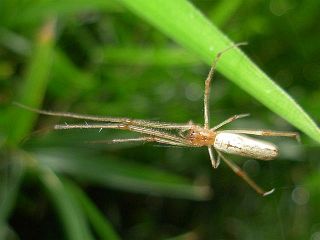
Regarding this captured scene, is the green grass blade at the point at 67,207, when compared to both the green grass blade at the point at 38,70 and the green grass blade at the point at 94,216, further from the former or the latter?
the green grass blade at the point at 38,70

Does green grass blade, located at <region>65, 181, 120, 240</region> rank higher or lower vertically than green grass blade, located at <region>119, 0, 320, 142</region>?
lower

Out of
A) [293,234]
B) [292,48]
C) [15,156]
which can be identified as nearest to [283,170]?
[293,234]

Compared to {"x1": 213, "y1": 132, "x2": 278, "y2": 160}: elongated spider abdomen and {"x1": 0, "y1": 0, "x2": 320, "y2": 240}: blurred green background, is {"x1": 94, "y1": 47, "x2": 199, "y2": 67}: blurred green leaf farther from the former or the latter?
{"x1": 213, "y1": 132, "x2": 278, "y2": 160}: elongated spider abdomen

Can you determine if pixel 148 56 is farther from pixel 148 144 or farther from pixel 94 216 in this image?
pixel 94 216

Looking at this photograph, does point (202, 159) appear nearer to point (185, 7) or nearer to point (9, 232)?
point (9, 232)

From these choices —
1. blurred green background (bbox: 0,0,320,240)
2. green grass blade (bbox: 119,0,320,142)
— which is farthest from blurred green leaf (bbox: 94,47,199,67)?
green grass blade (bbox: 119,0,320,142)

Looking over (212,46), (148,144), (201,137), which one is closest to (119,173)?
(148,144)

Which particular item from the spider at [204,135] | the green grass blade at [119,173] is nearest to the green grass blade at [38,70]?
the spider at [204,135]
